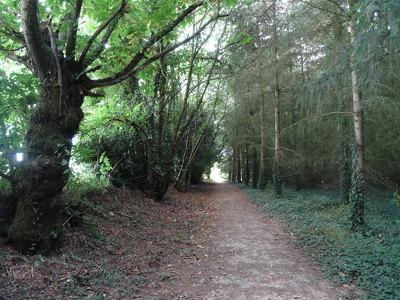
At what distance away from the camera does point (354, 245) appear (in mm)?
5398

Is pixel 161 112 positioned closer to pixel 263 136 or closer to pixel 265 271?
pixel 265 271

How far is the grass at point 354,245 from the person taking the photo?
3.86m

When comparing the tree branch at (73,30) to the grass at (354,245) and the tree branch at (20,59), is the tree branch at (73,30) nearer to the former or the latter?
the tree branch at (20,59)

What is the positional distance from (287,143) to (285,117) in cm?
190

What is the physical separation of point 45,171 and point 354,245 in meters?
6.06

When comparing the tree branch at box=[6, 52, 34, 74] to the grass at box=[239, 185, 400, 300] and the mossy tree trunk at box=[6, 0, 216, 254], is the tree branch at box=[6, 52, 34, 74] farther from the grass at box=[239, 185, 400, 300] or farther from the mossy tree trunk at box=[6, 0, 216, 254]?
the grass at box=[239, 185, 400, 300]

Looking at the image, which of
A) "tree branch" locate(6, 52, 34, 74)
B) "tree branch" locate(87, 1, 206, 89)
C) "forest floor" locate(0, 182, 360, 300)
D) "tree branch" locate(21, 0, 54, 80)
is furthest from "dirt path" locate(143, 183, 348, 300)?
"tree branch" locate(6, 52, 34, 74)

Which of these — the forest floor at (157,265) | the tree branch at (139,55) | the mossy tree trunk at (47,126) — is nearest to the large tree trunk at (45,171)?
the mossy tree trunk at (47,126)

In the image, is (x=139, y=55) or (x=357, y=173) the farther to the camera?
(x=357, y=173)

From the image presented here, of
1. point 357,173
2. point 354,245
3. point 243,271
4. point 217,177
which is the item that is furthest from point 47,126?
point 217,177

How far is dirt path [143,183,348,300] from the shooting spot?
146 inches

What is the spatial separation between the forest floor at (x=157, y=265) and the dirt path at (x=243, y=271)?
0.05 ft

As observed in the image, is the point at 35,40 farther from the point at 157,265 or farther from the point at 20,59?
the point at 157,265

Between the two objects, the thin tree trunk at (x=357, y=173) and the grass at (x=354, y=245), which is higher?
the thin tree trunk at (x=357, y=173)
